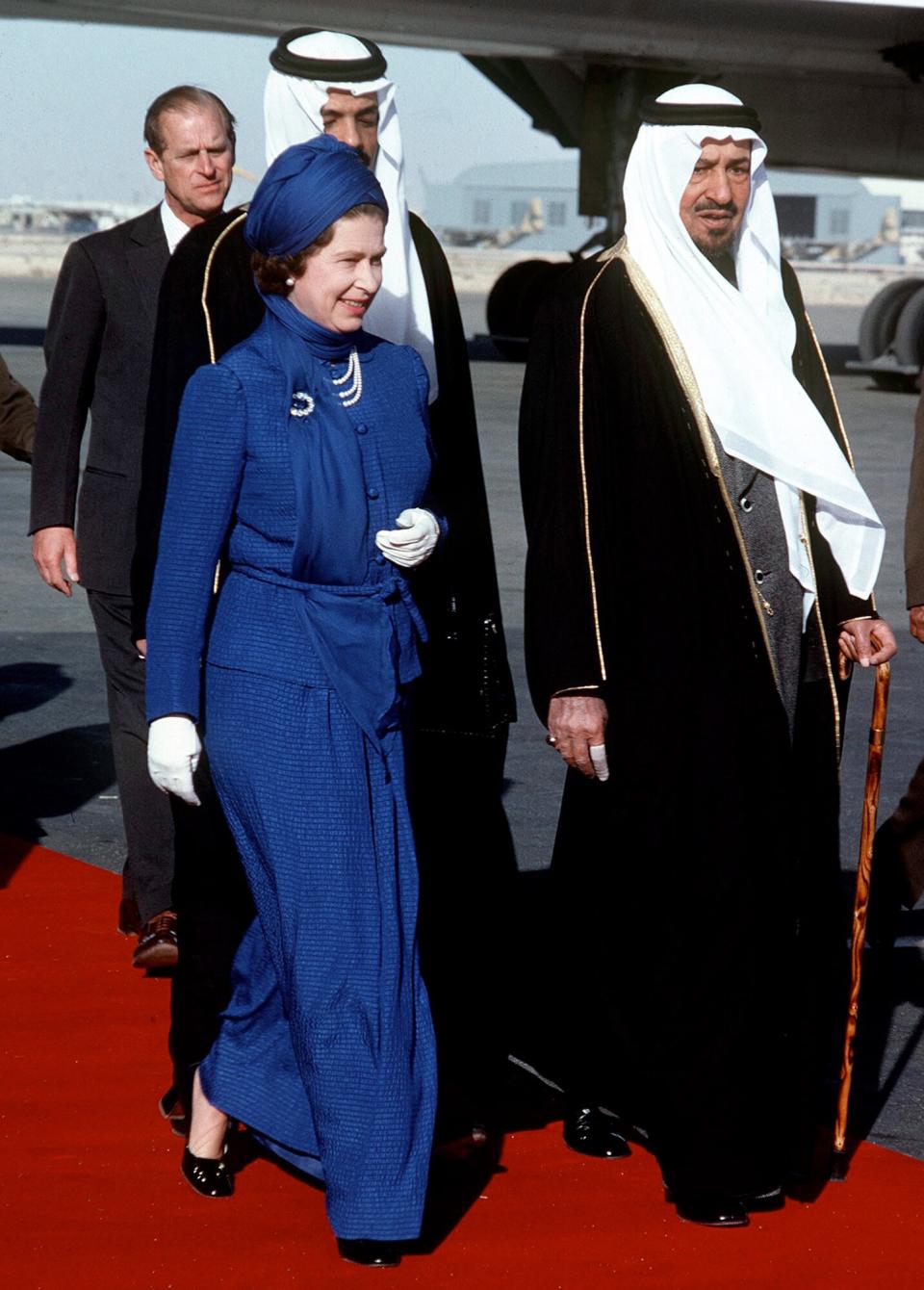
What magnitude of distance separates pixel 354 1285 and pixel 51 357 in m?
2.49

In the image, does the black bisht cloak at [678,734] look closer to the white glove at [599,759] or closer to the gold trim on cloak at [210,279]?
the white glove at [599,759]

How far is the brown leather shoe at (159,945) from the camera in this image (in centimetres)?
459

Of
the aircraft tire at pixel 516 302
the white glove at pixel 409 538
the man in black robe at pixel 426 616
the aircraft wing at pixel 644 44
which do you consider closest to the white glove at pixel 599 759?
the man in black robe at pixel 426 616

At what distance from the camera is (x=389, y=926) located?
3.04m

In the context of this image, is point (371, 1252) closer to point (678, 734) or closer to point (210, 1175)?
point (210, 1175)

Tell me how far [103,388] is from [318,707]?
188 cm

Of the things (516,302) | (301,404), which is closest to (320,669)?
(301,404)

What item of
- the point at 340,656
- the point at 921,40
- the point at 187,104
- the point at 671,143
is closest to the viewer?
the point at 340,656

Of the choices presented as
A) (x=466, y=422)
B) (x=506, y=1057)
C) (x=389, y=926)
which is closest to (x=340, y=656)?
(x=389, y=926)

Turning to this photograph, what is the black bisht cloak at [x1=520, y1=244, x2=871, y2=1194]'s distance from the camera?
3.32 metres

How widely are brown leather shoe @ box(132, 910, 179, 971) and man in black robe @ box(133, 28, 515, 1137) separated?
873mm

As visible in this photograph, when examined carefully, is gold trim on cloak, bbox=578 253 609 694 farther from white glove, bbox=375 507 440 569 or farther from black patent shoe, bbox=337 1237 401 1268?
black patent shoe, bbox=337 1237 401 1268

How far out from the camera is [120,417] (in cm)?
458

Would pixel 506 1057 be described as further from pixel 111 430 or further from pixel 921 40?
pixel 921 40
